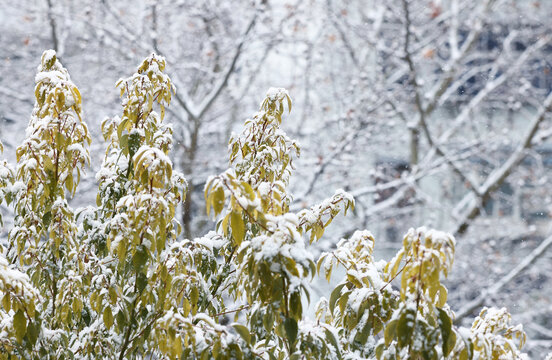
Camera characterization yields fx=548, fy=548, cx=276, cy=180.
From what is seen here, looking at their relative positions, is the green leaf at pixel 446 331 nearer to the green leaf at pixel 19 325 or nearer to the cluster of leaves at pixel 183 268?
the cluster of leaves at pixel 183 268

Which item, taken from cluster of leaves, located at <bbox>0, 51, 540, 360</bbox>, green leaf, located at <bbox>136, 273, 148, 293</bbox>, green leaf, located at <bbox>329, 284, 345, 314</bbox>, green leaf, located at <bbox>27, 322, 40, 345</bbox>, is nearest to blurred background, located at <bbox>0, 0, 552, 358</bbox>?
cluster of leaves, located at <bbox>0, 51, 540, 360</bbox>

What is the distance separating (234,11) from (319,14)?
4.93ft

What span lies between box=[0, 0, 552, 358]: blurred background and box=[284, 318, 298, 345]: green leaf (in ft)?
18.7

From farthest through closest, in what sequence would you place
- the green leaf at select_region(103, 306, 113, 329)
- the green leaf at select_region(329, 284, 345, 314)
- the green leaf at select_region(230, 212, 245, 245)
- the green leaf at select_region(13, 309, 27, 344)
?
the green leaf at select_region(103, 306, 113, 329)
the green leaf at select_region(329, 284, 345, 314)
the green leaf at select_region(13, 309, 27, 344)
the green leaf at select_region(230, 212, 245, 245)

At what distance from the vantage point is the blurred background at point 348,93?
792 centimetres

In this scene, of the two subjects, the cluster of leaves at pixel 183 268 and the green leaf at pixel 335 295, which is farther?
the green leaf at pixel 335 295

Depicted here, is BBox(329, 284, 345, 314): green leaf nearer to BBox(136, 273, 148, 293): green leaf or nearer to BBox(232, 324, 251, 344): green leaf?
BBox(232, 324, 251, 344): green leaf

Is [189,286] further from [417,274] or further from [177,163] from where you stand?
[177,163]

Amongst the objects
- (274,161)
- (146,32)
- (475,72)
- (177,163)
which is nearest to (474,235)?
(475,72)

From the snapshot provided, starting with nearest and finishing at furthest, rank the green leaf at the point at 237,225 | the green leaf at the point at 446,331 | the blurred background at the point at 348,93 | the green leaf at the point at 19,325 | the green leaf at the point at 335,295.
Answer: the green leaf at the point at 446,331, the green leaf at the point at 237,225, the green leaf at the point at 19,325, the green leaf at the point at 335,295, the blurred background at the point at 348,93

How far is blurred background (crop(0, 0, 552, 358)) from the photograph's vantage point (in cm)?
792

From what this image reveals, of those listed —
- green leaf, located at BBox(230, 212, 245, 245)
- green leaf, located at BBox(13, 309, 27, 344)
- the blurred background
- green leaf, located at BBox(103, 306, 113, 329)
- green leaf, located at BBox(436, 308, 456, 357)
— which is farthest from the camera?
the blurred background

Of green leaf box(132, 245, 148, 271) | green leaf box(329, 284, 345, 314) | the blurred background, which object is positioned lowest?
green leaf box(329, 284, 345, 314)

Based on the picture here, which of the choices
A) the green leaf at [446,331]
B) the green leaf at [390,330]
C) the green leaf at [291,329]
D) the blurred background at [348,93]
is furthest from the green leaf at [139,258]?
the blurred background at [348,93]
